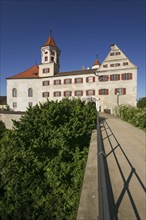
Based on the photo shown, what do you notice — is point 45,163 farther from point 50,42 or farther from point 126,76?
point 50,42

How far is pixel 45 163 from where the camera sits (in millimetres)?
11703

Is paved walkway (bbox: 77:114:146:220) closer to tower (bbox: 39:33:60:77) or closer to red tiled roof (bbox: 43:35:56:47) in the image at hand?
tower (bbox: 39:33:60:77)

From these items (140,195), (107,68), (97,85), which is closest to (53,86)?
(97,85)

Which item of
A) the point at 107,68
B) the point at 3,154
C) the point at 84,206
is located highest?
the point at 107,68

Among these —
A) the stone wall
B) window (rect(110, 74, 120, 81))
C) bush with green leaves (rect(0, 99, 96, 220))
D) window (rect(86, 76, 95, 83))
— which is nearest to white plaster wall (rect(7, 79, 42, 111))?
the stone wall

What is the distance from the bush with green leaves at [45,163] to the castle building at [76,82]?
2090cm

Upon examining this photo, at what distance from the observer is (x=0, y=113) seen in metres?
31.8

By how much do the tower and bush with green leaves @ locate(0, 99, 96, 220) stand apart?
95.9 ft

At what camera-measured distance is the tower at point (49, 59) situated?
4241 centimetres

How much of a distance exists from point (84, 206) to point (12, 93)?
45274 millimetres

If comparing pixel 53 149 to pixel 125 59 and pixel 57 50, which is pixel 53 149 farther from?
pixel 57 50

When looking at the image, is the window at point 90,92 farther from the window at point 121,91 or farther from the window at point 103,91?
the window at point 121,91

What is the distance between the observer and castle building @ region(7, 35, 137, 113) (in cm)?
3378

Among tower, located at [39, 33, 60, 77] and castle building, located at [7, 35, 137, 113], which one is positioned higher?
tower, located at [39, 33, 60, 77]
